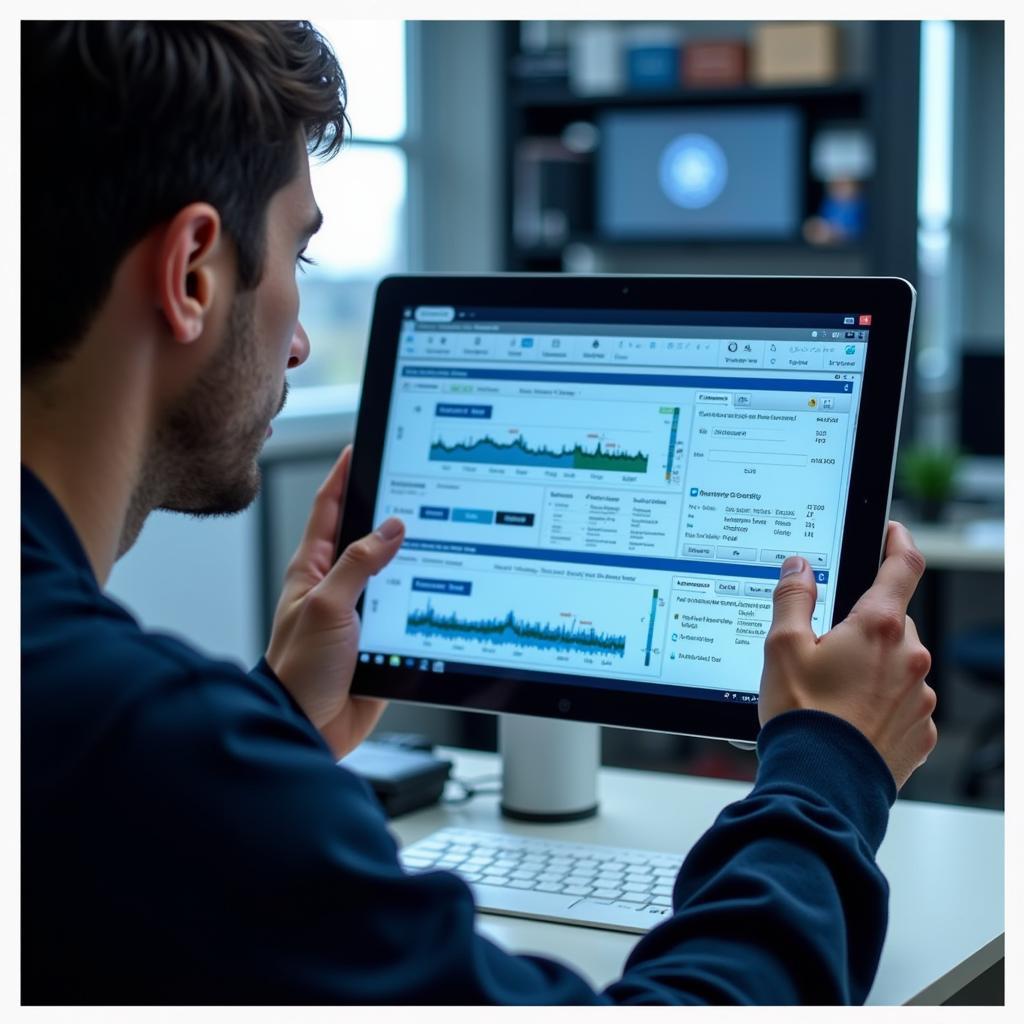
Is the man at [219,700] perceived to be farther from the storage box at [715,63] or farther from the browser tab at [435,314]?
the storage box at [715,63]

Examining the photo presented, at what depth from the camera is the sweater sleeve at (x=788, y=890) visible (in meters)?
0.82

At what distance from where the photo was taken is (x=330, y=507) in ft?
4.28

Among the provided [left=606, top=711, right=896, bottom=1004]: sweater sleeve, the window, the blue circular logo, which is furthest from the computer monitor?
[left=606, top=711, right=896, bottom=1004]: sweater sleeve

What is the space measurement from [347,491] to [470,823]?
332mm

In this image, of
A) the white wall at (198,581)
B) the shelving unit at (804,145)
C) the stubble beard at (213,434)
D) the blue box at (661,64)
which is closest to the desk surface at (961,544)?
the shelving unit at (804,145)

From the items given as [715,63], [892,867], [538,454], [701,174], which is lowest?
[892,867]

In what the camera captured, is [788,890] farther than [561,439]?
No

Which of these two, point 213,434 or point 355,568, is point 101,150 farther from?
point 355,568

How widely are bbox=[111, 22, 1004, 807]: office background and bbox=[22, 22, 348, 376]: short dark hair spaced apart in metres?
2.63

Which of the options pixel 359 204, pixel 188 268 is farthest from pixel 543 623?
pixel 359 204

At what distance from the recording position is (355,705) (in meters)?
1.28

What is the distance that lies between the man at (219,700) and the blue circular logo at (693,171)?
129 inches

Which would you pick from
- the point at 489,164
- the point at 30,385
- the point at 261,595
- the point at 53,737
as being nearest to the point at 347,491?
the point at 30,385

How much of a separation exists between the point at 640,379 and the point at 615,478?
0.08m
